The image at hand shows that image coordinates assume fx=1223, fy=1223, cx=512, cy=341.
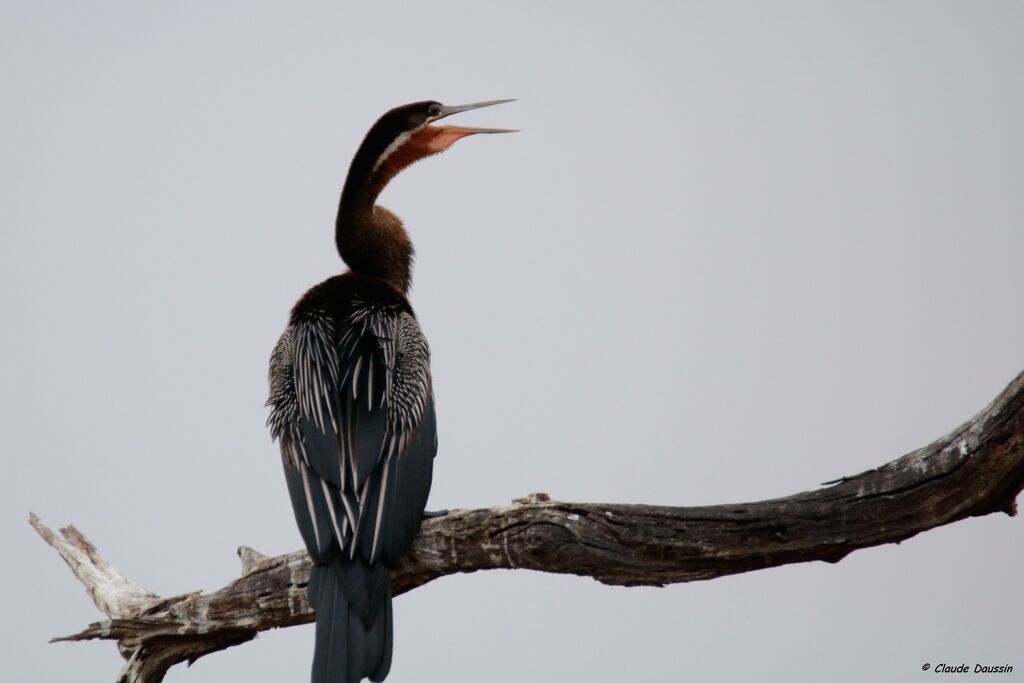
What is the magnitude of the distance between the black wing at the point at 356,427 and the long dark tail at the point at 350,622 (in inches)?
2.1

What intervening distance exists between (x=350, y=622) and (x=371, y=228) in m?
1.86

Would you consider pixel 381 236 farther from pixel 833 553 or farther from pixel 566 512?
pixel 833 553

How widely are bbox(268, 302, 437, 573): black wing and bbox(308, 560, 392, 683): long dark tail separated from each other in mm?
54

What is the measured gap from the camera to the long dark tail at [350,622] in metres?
3.48

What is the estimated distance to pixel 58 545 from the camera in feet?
A: 15.1

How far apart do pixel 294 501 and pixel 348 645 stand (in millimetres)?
545

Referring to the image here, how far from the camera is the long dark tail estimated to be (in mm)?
3480

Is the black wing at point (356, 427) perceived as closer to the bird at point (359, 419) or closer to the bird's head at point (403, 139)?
the bird at point (359, 419)

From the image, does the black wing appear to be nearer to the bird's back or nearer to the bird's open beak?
the bird's back

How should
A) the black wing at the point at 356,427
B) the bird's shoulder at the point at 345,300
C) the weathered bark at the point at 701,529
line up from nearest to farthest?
the weathered bark at the point at 701,529, the black wing at the point at 356,427, the bird's shoulder at the point at 345,300

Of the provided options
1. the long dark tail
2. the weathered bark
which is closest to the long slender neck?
the weathered bark

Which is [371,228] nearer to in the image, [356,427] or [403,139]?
[403,139]

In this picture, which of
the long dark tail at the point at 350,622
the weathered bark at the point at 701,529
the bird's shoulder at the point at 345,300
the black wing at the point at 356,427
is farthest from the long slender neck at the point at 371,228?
the long dark tail at the point at 350,622

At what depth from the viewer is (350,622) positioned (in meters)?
3.55
